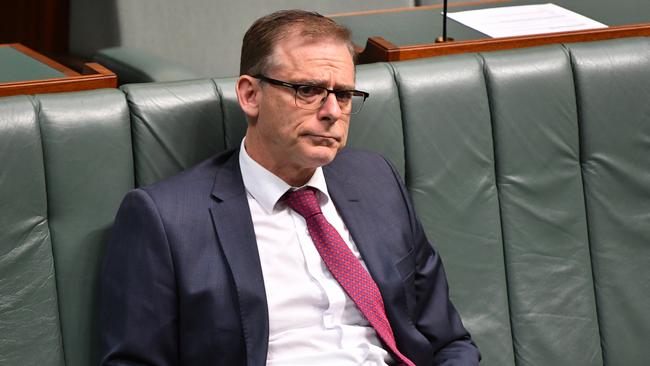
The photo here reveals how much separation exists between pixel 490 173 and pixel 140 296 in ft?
2.59

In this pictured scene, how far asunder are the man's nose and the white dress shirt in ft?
0.46

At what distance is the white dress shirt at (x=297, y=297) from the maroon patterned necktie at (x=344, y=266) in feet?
0.05

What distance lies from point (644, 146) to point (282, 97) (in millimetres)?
859

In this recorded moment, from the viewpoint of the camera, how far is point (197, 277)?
1739 millimetres

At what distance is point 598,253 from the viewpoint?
2229mm

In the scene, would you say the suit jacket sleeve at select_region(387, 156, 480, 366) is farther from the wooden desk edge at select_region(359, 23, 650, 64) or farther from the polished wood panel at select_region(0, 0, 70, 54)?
the polished wood panel at select_region(0, 0, 70, 54)

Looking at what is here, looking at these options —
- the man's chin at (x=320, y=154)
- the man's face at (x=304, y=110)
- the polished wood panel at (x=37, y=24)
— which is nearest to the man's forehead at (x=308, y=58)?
the man's face at (x=304, y=110)

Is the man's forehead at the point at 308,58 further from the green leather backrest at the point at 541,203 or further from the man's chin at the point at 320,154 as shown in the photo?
the green leather backrest at the point at 541,203

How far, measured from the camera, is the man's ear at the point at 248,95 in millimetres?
1842

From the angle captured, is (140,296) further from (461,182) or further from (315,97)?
(461,182)

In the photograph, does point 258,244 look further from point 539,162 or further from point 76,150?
point 539,162

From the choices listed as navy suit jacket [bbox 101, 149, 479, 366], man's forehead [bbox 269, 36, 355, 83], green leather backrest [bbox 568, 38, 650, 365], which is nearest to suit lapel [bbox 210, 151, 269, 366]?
navy suit jacket [bbox 101, 149, 479, 366]

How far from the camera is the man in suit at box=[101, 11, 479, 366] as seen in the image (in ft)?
5.69

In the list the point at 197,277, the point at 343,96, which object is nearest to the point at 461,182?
the point at 343,96
